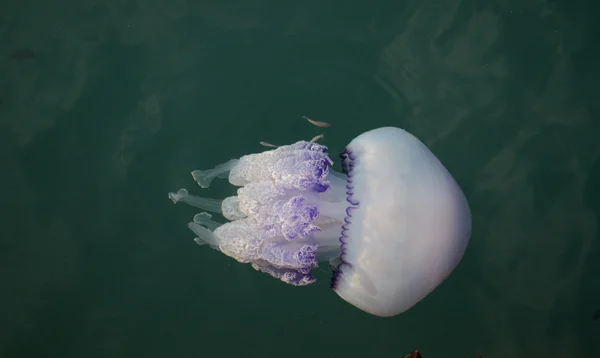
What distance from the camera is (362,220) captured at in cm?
267

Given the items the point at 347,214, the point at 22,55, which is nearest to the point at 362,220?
the point at 347,214

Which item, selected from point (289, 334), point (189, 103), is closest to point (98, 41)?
point (189, 103)

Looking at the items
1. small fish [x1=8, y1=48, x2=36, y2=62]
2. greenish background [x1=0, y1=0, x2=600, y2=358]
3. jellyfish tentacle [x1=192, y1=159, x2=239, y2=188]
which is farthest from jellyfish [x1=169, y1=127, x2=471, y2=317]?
small fish [x1=8, y1=48, x2=36, y2=62]

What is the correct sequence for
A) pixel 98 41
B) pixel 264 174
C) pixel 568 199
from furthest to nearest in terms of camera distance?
1. pixel 98 41
2. pixel 568 199
3. pixel 264 174

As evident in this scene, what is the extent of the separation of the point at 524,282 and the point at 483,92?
57.5 inches

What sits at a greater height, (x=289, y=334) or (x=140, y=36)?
(x=140, y=36)

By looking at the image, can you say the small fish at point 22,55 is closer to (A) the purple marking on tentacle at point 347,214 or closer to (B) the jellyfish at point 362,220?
(B) the jellyfish at point 362,220

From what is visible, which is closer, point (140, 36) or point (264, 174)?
point (264, 174)

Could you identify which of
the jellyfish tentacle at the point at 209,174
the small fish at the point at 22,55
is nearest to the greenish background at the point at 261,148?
the small fish at the point at 22,55

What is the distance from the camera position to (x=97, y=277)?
3.91 metres

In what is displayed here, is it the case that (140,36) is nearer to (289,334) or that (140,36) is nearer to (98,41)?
(98,41)

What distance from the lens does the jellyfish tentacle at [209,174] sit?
3.51 meters

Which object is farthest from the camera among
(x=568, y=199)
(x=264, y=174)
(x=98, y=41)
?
(x=98, y=41)

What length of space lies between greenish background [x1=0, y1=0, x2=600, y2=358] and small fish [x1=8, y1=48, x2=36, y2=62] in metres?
0.02
